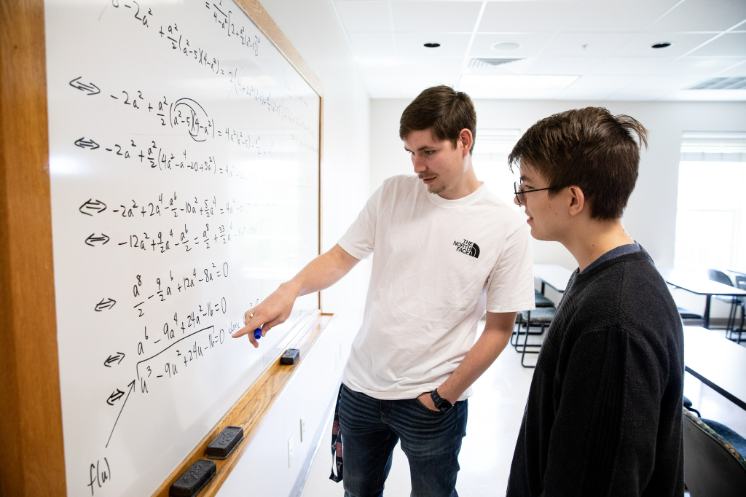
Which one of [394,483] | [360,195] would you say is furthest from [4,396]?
[360,195]

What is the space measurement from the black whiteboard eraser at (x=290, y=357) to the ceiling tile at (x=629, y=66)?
147 inches

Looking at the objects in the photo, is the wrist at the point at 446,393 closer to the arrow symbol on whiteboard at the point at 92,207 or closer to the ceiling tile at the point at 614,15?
the arrow symbol on whiteboard at the point at 92,207

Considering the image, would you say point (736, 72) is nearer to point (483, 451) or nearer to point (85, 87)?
point (483, 451)

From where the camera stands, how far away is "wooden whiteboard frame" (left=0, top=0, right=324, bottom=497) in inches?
19.1

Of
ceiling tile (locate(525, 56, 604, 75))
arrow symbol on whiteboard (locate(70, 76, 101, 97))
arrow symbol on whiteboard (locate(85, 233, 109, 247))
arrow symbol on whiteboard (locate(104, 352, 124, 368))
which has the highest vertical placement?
ceiling tile (locate(525, 56, 604, 75))

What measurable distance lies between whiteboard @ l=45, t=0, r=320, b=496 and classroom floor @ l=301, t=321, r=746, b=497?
1225 mm

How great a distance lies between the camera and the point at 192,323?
937 mm

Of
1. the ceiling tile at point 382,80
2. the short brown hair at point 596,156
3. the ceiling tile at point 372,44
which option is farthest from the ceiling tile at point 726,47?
A: the short brown hair at point 596,156

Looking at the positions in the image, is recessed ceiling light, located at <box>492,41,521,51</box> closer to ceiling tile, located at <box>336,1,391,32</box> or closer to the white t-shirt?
ceiling tile, located at <box>336,1,391,32</box>

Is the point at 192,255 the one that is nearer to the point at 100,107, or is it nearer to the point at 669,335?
the point at 100,107

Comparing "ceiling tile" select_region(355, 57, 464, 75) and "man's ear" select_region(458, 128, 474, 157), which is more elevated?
"ceiling tile" select_region(355, 57, 464, 75)

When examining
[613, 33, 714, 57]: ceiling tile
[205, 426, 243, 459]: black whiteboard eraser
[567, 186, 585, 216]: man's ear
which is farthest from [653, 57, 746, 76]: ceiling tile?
[205, 426, 243, 459]: black whiteboard eraser

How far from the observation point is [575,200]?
73cm

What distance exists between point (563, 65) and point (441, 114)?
132 inches
